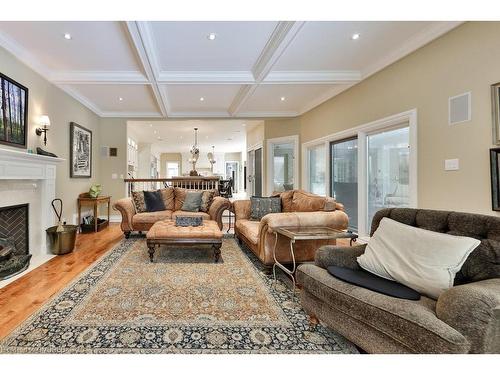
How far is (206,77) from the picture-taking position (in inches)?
155

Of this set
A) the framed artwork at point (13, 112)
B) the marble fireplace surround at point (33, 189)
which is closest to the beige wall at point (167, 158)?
the marble fireplace surround at point (33, 189)

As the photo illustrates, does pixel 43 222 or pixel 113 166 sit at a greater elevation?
pixel 113 166

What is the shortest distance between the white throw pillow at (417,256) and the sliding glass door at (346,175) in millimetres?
2843

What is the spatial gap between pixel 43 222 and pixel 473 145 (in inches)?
204

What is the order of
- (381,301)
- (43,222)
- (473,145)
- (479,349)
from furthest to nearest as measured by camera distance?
(43,222) → (473,145) → (381,301) → (479,349)

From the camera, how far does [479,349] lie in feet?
3.28

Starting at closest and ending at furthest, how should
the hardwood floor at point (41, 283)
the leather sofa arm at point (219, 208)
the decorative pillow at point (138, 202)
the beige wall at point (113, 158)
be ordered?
1. the hardwood floor at point (41, 283)
2. the leather sofa arm at point (219, 208)
3. the decorative pillow at point (138, 202)
4. the beige wall at point (113, 158)

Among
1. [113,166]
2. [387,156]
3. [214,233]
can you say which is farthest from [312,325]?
[113,166]

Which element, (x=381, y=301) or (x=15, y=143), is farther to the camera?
(x=15, y=143)

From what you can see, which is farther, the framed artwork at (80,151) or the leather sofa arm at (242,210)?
the framed artwork at (80,151)

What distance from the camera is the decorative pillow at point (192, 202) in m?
4.80

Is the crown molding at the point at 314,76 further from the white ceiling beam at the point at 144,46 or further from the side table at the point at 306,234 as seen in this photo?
the side table at the point at 306,234

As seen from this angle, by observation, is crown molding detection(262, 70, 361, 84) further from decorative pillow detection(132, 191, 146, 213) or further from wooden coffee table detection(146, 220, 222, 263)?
decorative pillow detection(132, 191, 146, 213)
